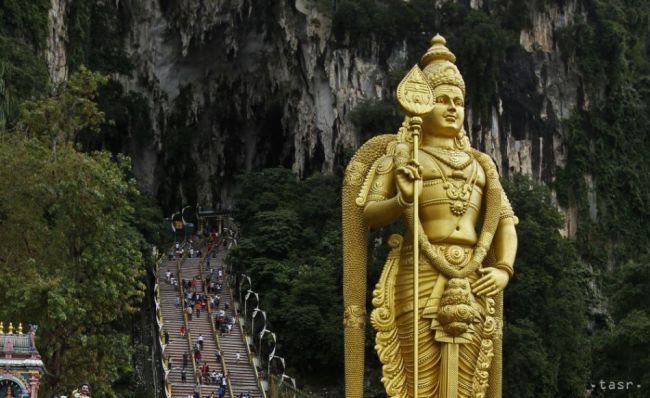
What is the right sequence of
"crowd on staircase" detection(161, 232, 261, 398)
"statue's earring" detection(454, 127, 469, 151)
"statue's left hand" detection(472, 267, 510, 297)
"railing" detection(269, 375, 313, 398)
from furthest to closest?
"crowd on staircase" detection(161, 232, 261, 398), "railing" detection(269, 375, 313, 398), "statue's earring" detection(454, 127, 469, 151), "statue's left hand" detection(472, 267, 510, 297)

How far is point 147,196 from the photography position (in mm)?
36094

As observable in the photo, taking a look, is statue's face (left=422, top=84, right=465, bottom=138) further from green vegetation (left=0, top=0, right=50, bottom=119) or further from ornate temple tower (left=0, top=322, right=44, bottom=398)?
green vegetation (left=0, top=0, right=50, bottom=119)

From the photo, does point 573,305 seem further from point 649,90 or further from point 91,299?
point 649,90

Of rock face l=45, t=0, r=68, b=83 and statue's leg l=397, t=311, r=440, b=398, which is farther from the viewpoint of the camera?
rock face l=45, t=0, r=68, b=83

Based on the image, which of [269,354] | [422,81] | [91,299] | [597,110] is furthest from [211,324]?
[422,81]

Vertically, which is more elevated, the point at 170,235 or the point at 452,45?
the point at 452,45

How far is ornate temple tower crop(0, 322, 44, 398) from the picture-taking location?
47.4 ft

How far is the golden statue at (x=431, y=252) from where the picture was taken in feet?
38.3

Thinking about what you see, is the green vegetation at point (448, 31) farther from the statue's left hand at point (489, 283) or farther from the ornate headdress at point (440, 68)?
the statue's left hand at point (489, 283)

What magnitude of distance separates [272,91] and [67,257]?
21.4m

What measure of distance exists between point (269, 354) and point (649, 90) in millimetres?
15193

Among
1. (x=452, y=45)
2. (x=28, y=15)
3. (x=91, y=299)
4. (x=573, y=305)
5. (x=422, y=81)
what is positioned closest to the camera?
(x=422, y=81)

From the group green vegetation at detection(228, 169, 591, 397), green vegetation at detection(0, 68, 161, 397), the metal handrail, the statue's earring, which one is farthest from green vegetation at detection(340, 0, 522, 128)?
the statue's earring

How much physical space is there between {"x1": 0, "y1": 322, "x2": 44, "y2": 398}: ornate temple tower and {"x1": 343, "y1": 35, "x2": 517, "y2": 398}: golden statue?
392cm
